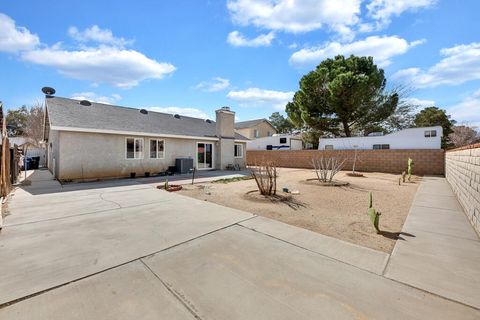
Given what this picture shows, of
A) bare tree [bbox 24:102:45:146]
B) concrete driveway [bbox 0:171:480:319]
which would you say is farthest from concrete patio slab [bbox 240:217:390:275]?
bare tree [bbox 24:102:45:146]

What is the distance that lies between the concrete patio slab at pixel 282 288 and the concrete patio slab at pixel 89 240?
25.3 inches

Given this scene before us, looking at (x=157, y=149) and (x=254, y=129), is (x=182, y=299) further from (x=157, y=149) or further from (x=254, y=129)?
(x=254, y=129)

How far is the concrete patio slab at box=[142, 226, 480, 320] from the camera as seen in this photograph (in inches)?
83.3

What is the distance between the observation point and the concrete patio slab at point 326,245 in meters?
3.11

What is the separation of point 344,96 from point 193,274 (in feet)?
72.3

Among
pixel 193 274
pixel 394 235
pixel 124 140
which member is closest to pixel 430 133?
pixel 394 235

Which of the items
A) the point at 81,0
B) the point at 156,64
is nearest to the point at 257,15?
the point at 81,0

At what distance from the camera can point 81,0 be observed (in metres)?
7.62

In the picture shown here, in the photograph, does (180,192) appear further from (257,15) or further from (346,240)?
(257,15)

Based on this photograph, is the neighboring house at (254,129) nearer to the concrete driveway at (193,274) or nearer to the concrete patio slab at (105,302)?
the concrete driveway at (193,274)

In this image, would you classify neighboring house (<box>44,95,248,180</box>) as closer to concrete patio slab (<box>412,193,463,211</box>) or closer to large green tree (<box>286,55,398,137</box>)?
large green tree (<box>286,55,398,137</box>)

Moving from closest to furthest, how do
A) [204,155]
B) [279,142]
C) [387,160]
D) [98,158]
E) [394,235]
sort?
[394,235]
[98,158]
[387,160]
[204,155]
[279,142]

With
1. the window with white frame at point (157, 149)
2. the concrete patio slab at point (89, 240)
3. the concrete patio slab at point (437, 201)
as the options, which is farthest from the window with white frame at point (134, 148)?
the concrete patio slab at point (437, 201)

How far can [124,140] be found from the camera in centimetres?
1236
